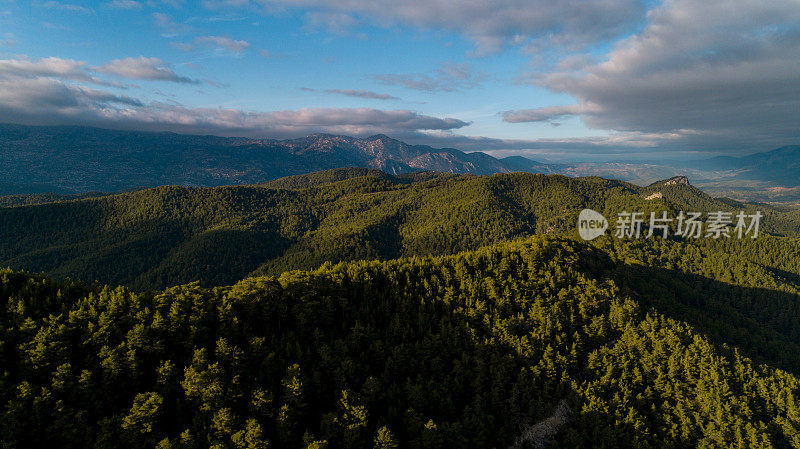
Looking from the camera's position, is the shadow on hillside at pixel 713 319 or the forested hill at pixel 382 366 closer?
the forested hill at pixel 382 366

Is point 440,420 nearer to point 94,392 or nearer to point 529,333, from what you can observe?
point 529,333

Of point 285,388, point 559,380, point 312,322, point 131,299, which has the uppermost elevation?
point 131,299

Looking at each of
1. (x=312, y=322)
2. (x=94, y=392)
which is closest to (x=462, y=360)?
(x=312, y=322)

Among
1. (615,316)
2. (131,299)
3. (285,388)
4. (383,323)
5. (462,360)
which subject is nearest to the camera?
(285,388)

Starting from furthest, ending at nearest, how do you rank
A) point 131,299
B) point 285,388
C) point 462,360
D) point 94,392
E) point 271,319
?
point 462,360 → point 271,319 → point 131,299 → point 285,388 → point 94,392

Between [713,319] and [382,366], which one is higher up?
[382,366]

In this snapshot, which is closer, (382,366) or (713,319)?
(382,366)

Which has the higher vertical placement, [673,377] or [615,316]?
[615,316]

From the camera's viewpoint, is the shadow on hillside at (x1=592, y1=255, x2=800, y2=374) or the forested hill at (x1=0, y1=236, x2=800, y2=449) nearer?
the forested hill at (x1=0, y1=236, x2=800, y2=449)
